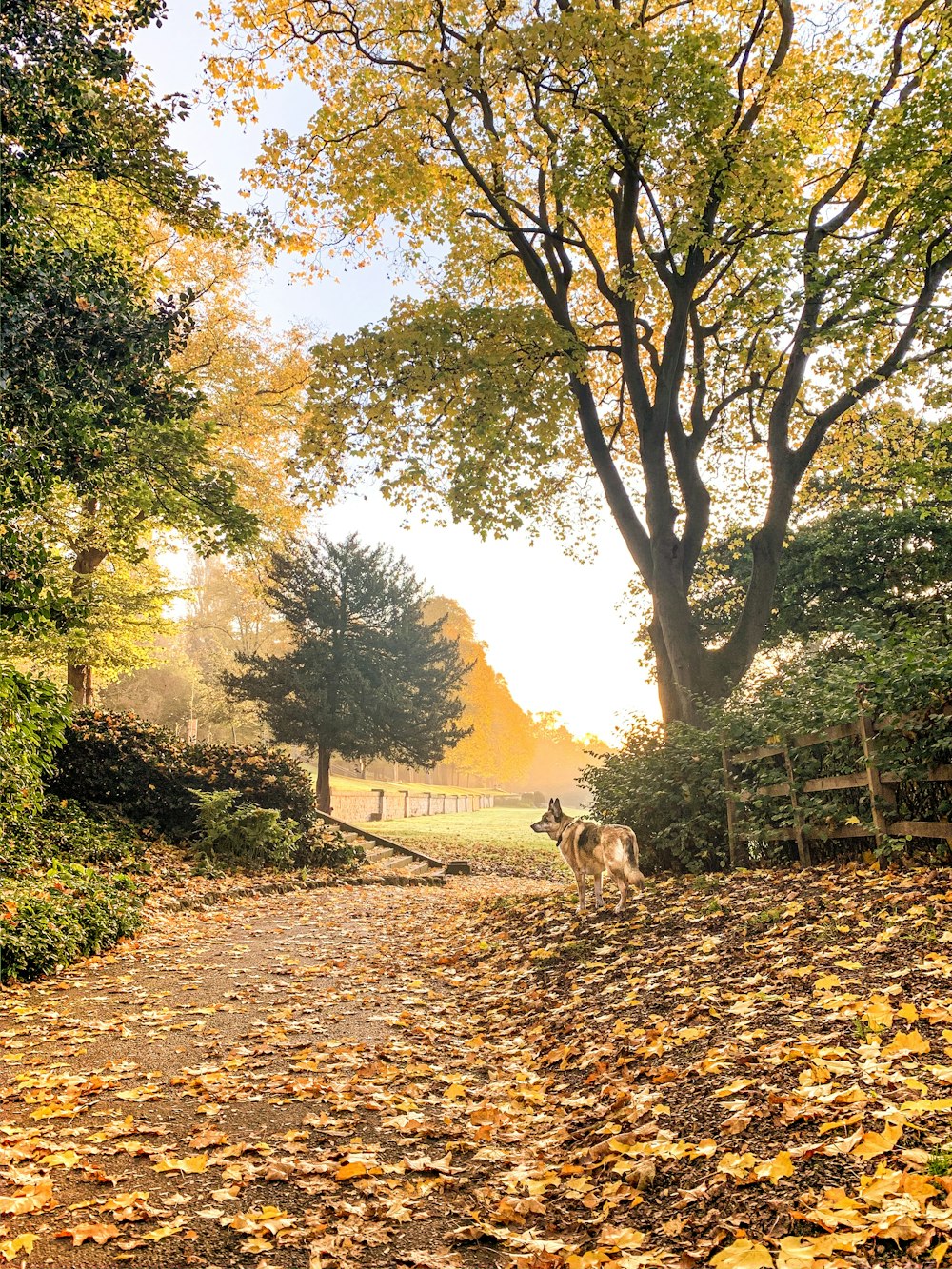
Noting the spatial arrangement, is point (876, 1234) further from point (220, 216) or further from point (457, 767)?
point (457, 767)

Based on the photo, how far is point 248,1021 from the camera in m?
6.41

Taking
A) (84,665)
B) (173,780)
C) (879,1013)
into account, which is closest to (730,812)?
(879,1013)

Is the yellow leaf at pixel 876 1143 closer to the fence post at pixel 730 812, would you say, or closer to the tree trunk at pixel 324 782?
the fence post at pixel 730 812

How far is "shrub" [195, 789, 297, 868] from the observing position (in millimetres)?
15367

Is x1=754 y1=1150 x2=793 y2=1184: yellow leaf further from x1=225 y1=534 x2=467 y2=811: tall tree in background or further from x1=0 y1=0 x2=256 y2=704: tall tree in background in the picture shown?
x1=225 y1=534 x2=467 y2=811: tall tree in background

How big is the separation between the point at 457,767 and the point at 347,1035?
5060 cm

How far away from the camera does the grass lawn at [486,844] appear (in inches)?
864

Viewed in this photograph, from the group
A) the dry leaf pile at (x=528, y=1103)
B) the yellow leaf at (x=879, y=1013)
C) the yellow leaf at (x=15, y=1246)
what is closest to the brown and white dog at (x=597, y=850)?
the dry leaf pile at (x=528, y=1103)

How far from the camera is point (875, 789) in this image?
25.6 feet

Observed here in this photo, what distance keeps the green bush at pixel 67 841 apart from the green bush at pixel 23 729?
3.73 ft

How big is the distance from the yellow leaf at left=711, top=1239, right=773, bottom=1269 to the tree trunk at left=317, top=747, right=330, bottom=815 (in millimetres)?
25093

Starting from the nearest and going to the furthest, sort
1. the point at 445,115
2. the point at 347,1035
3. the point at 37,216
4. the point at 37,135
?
the point at 347,1035
the point at 37,135
the point at 37,216
the point at 445,115

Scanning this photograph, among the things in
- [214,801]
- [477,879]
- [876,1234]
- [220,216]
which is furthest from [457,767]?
[876,1234]

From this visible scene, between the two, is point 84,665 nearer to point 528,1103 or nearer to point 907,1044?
point 528,1103
